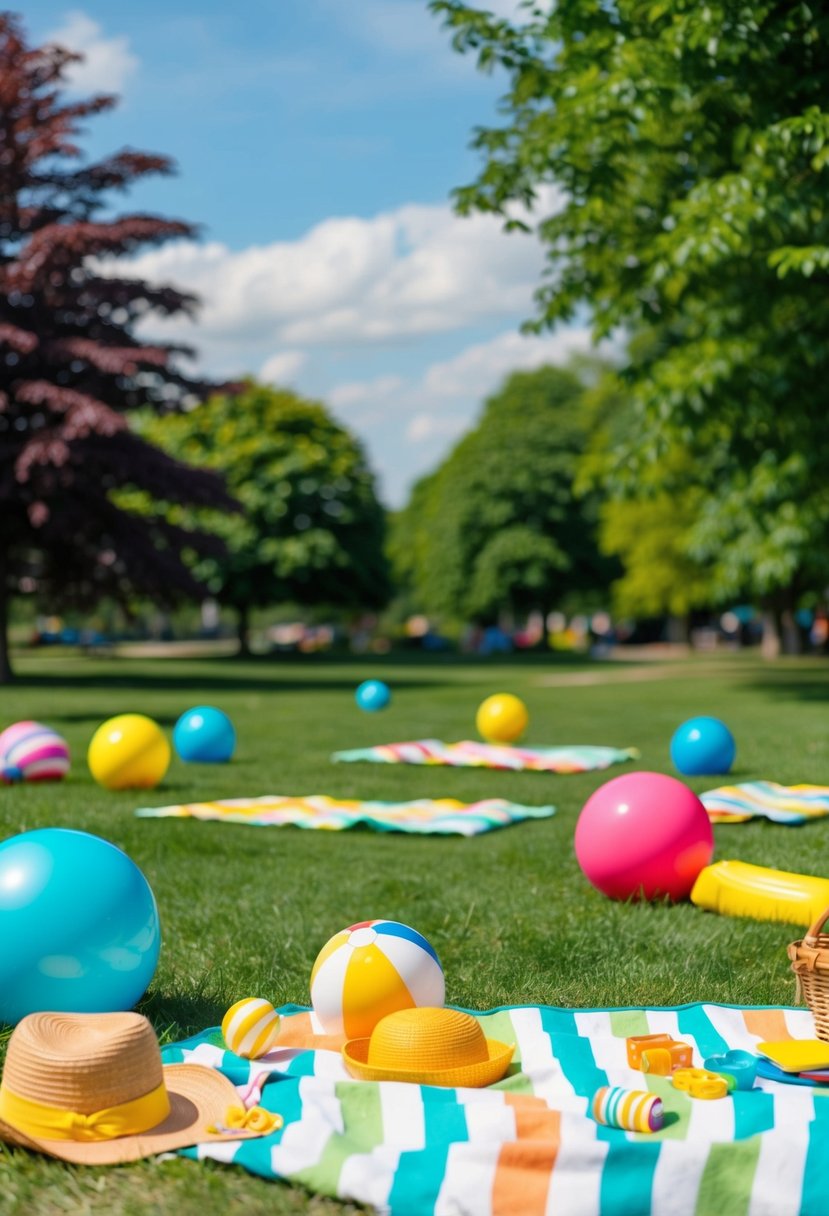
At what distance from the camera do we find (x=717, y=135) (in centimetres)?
1812

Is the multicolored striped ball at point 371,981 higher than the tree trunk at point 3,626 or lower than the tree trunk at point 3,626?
lower

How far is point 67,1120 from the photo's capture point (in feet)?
12.0

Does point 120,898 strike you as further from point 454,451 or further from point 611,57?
point 454,451

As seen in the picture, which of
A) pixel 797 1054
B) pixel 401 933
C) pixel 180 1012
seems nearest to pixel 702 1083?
pixel 797 1054

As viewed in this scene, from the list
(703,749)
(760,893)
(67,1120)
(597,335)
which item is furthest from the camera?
(597,335)

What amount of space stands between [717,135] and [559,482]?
36794mm

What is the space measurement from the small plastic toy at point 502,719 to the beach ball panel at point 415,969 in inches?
407

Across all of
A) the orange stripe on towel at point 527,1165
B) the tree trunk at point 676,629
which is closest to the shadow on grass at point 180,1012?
the orange stripe on towel at point 527,1165

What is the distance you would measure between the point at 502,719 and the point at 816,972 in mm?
10617

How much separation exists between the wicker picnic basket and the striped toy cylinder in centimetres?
102

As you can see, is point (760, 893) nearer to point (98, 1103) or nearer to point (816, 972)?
point (816, 972)

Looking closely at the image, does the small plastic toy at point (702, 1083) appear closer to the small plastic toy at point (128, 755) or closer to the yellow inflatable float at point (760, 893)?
the yellow inflatable float at point (760, 893)

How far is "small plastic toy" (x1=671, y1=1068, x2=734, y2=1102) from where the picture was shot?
13.0ft

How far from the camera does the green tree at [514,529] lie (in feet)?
176
